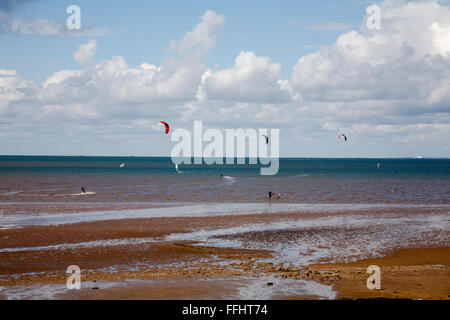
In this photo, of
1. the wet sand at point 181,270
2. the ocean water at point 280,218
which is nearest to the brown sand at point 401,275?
the wet sand at point 181,270

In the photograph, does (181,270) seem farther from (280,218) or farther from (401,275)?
(280,218)

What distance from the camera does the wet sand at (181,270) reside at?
13.8m

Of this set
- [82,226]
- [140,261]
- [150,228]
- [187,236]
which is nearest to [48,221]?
[82,226]

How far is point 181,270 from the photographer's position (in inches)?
683

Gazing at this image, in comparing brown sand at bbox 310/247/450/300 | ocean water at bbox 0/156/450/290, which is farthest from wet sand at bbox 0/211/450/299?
ocean water at bbox 0/156/450/290

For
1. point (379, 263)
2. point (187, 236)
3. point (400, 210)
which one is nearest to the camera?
point (379, 263)

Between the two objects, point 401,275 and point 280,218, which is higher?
point 401,275

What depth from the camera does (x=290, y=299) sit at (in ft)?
42.7

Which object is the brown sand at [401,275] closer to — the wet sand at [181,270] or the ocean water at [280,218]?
the wet sand at [181,270]

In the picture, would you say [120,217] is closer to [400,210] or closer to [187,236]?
[187,236]

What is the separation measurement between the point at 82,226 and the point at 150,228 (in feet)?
13.4

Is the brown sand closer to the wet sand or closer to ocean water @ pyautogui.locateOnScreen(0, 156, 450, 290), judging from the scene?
the wet sand

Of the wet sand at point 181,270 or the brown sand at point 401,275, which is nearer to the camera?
the brown sand at point 401,275

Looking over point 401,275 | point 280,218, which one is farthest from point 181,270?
point 280,218
